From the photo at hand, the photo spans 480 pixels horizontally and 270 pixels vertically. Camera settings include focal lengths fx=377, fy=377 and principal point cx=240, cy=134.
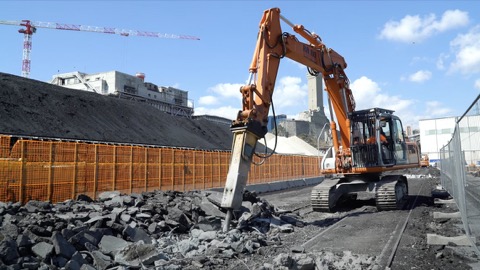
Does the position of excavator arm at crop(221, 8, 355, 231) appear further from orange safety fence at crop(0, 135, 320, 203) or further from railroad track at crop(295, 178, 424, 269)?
orange safety fence at crop(0, 135, 320, 203)

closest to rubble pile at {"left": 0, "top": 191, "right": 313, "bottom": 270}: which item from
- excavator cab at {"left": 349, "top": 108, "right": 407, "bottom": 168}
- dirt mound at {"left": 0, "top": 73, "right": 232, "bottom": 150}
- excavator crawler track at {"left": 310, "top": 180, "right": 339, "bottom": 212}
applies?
excavator crawler track at {"left": 310, "top": 180, "right": 339, "bottom": 212}

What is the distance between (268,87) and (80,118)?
81.5 feet

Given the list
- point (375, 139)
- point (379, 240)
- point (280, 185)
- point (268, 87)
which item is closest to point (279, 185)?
point (280, 185)

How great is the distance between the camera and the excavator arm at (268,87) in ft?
30.3

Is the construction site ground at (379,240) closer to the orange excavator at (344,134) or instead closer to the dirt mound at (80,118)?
the orange excavator at (344,134)

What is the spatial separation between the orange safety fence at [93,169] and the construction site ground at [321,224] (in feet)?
16.5

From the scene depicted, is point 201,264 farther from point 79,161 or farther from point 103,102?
point 103,102

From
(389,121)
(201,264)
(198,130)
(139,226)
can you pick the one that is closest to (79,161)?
(139,226)

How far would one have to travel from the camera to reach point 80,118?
31.2 m

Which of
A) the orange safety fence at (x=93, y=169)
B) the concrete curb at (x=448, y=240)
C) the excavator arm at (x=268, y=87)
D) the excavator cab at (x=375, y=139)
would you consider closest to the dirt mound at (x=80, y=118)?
the orange safety fence at (x=93, y=169)

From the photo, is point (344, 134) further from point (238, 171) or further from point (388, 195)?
point (238, 171)

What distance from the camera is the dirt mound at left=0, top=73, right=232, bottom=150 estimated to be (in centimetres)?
2622

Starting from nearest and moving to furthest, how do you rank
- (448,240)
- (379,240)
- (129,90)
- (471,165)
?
(471,165), (448,240), (379,240), (129,90)

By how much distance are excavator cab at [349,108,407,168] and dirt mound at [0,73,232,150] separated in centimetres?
2060
